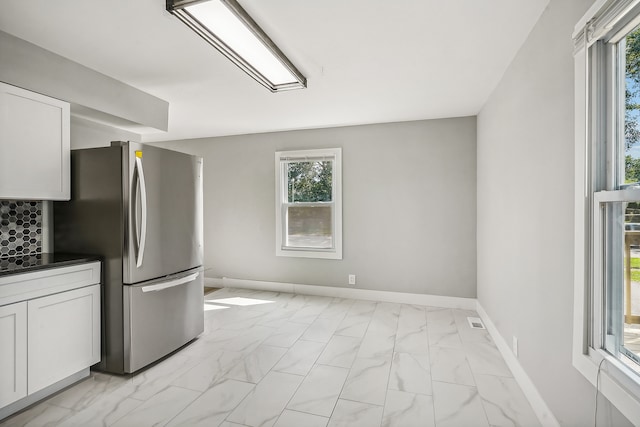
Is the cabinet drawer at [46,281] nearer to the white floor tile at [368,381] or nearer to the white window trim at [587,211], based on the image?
the white floor tile at [368,381]

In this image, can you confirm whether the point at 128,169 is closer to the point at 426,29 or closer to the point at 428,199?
the point at 426,29

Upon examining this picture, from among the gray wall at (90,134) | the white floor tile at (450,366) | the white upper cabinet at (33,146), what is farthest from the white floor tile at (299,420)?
the gray wall at (90,134)

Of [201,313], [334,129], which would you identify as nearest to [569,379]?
[201,313]

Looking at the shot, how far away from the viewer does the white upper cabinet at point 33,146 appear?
80.7 inches

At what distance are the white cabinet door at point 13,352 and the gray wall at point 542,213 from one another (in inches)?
119

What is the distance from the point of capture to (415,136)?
4.02 metres

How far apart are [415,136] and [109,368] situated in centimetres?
395

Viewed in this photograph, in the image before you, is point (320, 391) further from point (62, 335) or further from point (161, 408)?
point (62, 335)

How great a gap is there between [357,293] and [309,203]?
144cm

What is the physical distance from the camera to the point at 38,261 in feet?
7.16

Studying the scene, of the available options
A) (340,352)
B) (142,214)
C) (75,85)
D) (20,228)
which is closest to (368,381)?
(340,352)

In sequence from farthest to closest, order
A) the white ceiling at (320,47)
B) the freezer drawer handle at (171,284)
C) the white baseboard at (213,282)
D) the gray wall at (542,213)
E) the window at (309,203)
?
the white baseboard at (213,282)
the window at (309,203)
the freezer drawer handle at (171,284)
the white ceiling at (320,47)
the gray wall at (542,213)

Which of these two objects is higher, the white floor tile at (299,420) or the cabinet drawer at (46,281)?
the cabinet drawer at (46,281)

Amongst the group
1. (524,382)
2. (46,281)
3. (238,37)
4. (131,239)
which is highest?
(238,37)
